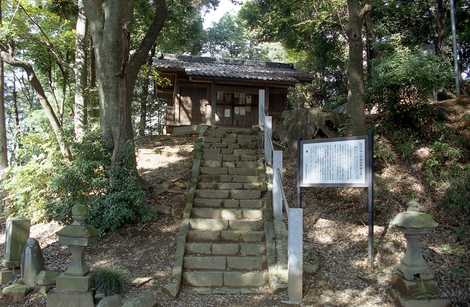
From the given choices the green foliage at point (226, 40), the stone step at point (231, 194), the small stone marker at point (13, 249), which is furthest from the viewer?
the green foliage at point (226, 40)

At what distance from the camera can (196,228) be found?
283 inches

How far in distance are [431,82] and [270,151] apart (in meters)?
4.12

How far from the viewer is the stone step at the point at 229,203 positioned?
26.2 ft

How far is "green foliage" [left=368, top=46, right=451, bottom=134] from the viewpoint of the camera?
29.8 feet

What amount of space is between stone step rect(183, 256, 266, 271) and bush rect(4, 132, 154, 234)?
162 centimetres

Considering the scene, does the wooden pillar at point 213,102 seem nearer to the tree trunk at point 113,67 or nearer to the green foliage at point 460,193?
the tree trunk at point 113,67

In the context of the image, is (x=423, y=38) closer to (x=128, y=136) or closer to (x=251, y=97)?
(x=251, y=97)

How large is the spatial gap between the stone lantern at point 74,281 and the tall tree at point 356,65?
18.4ft

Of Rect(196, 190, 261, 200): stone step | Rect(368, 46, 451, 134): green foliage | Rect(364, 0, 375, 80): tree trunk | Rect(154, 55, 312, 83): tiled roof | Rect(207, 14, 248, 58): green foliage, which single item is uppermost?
Rect(207, 14, 248, 58): green foliage

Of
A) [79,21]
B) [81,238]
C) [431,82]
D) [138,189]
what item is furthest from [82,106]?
[431,82]

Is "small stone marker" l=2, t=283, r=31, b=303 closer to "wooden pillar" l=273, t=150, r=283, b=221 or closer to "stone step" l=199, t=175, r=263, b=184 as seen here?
"wooden pillar" l=273, t=150, r=283, b=221

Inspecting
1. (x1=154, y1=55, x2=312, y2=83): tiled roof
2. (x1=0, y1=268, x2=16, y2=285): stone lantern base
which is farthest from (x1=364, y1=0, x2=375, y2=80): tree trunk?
(x1=0, y1=268, x2=16, y2=285): stone lantern base

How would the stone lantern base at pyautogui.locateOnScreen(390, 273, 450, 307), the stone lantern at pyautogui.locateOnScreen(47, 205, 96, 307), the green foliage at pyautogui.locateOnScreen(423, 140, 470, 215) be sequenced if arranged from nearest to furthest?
the stone lantern base at pyautogui.locateOnScreen(390, 273, 450, 307), the stone lantern at pyautogui.locateOnScreen(47, 205, 96, 307), the green foliage at pyautogui.locateOnScreen(423, 140, 470, 215)

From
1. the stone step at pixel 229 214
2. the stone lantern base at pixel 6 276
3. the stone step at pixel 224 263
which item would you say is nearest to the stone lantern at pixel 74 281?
the stone lantern base at pixel 6 276
